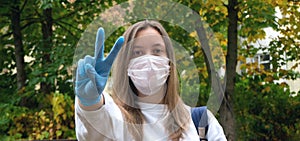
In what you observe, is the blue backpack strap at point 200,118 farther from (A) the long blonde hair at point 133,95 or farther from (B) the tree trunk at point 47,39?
(B) the tree trunk at point 47,39

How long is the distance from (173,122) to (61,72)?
279 cm

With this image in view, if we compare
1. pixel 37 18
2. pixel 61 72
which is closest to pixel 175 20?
pixel 61 72

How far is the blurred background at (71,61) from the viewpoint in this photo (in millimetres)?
3725

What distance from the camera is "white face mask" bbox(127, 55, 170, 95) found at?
46.4 inches

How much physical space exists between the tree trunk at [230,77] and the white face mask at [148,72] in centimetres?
250

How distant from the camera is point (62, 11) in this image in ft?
14.4

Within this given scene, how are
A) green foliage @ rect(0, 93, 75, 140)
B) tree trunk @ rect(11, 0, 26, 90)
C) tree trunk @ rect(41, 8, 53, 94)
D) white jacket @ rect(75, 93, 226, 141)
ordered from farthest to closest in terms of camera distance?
tree trunk @ rect(11, 0, 26, 90), tree trunk @ rect(41, 8, 53, 94), green foliage @ rect(0, 93, 75, 140), white jacket @ rect(75, 93, 226, 141)

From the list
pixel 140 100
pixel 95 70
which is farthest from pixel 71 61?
pixel 95 70

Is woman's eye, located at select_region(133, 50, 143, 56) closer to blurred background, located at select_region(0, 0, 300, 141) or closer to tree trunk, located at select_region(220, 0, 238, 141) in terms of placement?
blurred background, located at select_region(0, 0, 300, 141)

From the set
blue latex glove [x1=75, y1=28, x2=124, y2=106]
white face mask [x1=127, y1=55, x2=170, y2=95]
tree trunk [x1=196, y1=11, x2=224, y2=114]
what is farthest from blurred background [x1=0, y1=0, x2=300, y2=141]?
blue latex glove [x1=75, y1=28, x2=124, y2=106]

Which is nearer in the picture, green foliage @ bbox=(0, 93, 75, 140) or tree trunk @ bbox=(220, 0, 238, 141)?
tree trunk @ bbox=(220, 0, 238, 141)

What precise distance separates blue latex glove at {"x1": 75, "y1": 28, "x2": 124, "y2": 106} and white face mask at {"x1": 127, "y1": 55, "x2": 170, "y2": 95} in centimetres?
16

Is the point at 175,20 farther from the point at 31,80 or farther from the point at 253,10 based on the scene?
the point at 31,80

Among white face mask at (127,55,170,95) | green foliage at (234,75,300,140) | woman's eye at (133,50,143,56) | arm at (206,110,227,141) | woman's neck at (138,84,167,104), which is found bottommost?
green foliage at (234,75,300,140)
